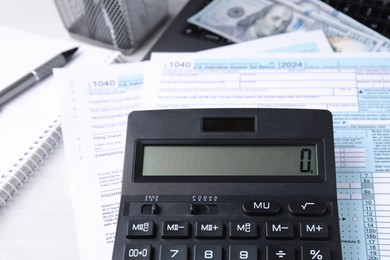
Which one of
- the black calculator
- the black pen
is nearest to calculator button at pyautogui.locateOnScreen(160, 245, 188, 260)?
the black calculator

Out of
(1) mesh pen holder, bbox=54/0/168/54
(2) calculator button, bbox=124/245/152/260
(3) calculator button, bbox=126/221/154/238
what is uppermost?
(1) mesh pen holder, bbox=54/0/168/54

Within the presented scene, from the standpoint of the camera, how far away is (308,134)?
404 millimetres

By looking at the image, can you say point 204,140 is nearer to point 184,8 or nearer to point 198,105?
point 198,105

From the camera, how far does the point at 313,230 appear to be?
37 centimetres

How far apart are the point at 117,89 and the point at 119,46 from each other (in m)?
0.08

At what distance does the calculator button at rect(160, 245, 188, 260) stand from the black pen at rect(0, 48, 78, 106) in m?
0.24

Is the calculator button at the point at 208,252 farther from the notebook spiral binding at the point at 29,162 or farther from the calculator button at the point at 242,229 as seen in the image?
the notebook spiral binding at the point at 29,162

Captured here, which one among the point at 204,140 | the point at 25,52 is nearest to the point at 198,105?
the point at 204,140

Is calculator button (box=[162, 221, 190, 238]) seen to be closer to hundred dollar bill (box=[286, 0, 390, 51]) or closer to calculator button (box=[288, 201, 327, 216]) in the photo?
calculator button (box=[288, 201, 327, 216])

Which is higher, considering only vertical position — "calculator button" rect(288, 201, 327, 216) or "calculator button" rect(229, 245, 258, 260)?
"calculator button" rect(288, 201, 327, 216)

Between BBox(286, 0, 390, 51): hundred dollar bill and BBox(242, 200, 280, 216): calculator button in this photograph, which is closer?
BBox(242, 200, 280, 216): calculator button

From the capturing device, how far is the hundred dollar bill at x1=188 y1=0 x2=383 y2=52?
530 mm

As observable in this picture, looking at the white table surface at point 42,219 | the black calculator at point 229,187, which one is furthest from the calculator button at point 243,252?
the white table surface at point 42,219

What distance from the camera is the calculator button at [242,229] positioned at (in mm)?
372
